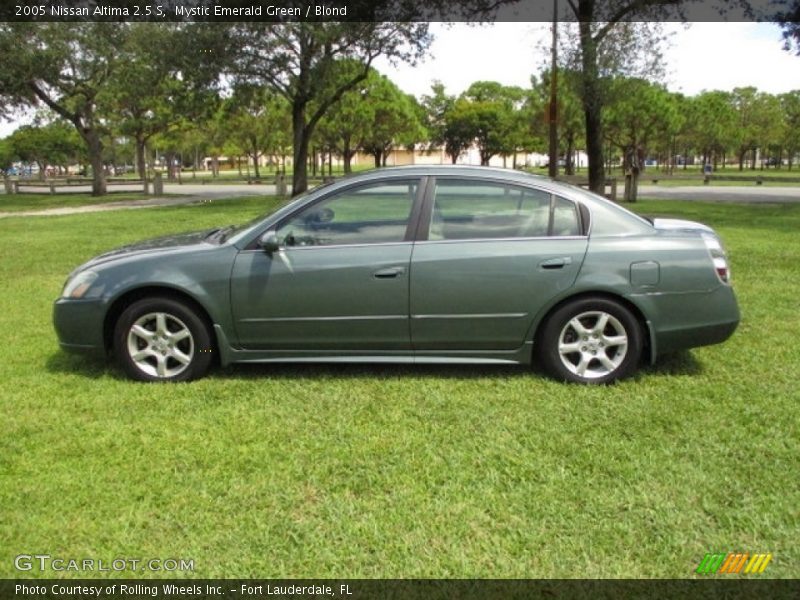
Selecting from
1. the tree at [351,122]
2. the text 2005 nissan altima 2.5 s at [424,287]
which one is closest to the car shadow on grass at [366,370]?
the text 2005 nissan altima 2.5 s at [424,287]

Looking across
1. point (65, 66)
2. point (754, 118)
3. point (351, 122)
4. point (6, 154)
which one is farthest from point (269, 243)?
point (6, 154)

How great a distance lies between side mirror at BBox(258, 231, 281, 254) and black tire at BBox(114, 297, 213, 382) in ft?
2.28

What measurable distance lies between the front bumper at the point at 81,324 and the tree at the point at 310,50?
18.1 m

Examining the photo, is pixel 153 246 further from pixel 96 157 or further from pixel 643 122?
pixel 643 122

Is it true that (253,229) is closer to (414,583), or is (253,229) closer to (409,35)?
(414,583)

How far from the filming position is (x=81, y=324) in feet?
15.2

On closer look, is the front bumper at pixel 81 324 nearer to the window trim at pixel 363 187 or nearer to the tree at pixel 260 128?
the window trim at pixel 363 187

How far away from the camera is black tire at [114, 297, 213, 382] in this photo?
4574 mm

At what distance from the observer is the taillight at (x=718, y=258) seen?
4.47 meters

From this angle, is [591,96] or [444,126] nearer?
[591,96]

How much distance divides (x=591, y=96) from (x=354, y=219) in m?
15.3

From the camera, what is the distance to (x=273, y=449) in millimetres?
3615

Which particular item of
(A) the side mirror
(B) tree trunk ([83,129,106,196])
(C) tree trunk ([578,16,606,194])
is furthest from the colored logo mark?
(B) tree trunk ([83,129,106,196])

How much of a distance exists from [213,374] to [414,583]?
9.16 feet
